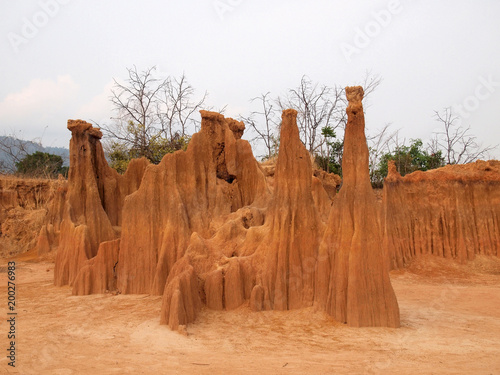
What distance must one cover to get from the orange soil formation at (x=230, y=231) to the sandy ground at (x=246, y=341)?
0.47 metres

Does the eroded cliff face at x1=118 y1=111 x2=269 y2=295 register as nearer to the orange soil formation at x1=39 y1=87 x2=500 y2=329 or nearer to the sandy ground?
the orange soil formation at x1=39 y1=87 x2=500 y2=329

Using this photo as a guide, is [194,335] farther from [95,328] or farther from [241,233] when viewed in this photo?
[241,233]

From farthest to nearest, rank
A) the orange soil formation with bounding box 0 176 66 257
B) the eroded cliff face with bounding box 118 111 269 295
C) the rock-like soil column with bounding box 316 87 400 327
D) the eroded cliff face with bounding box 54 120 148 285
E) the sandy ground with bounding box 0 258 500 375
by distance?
the orange soil formation with bounding box 0 176 66 257 < the eroded cliff face with bounding box 54 120 148 285 < the eroded cliff face with bounding box 118 111 269 295 < the rock-like soil column with bounding box 316 87 400 327 < the sandy ground with bounding box 0 258 500 375

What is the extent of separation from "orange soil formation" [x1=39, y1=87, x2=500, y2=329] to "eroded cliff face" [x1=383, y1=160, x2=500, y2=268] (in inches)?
6.3

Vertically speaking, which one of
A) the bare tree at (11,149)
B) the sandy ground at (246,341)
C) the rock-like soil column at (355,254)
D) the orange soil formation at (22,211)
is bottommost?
the sandy ground at (246,341)

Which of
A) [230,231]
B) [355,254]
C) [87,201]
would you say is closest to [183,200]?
[230,231]

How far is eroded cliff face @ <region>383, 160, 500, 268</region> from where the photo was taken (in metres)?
15.6

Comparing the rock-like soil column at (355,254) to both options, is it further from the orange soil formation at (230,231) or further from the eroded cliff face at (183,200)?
the eroded cliff face at (183,200)

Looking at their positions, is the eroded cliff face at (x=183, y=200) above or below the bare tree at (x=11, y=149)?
below

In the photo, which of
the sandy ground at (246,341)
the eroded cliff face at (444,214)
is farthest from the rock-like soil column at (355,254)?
the eroded cliff face at (444,214)

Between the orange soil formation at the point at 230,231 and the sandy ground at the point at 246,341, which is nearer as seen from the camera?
the sandy ground at the point at 246,341

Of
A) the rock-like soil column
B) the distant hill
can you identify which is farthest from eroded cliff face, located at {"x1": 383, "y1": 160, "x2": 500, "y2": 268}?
the distant hill

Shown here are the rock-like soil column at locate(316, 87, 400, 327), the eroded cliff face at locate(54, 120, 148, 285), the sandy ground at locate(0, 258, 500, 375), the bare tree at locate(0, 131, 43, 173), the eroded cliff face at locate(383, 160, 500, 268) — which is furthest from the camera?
the bare tree at locate(0, 131, 43, 173)

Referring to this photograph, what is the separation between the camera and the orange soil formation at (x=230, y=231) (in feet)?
26.6
